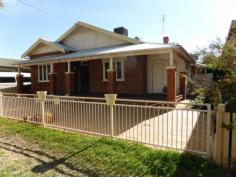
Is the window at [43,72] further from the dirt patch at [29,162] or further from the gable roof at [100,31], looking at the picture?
the dirt patch at [29,162]

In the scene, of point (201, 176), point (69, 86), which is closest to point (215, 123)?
point (201, 176)

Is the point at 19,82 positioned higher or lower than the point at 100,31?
lower

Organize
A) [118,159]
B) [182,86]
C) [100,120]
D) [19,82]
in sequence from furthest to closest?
[19,82] < [182,86] < [100,120] < [118,159]

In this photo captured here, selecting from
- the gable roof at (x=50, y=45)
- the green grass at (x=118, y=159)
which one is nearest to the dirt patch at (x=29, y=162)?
the green grass at (x=118, y=159)

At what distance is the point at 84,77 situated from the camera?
60.4 ft

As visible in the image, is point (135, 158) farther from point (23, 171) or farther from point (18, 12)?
point (18, 12)

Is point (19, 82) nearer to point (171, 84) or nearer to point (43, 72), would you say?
point (43, 72)

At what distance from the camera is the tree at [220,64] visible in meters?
4.17

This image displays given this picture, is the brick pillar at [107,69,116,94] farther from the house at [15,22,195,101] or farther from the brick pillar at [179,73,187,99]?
the brick pillar at [179,73,187,99]

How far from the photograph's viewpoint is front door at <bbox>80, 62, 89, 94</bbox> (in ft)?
59.5

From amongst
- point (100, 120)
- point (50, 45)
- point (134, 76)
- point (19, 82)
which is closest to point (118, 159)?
point (100, 120)

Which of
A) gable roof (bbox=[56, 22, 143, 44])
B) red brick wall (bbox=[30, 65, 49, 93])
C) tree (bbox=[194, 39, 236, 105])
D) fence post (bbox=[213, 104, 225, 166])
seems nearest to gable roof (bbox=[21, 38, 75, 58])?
gable roof (bbox=[56, 22, 143, 44])

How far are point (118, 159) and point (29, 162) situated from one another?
1.99 metres

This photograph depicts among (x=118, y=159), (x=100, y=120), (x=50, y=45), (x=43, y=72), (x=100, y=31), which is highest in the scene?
(x=100, y=31)
